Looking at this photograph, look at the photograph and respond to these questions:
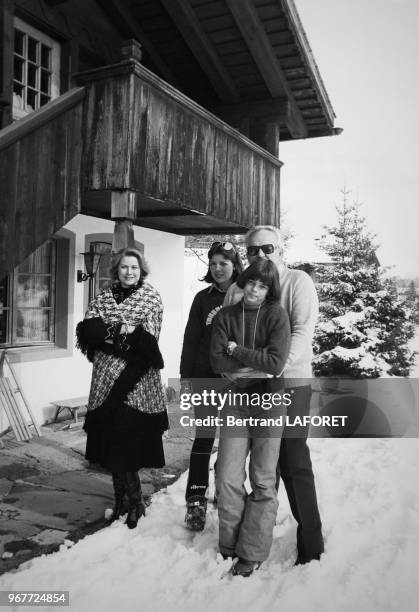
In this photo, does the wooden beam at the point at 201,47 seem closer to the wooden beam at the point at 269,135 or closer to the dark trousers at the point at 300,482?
the wooden beam at the point at 269,135

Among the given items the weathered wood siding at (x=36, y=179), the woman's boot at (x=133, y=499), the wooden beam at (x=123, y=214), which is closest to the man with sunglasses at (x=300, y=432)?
the woman's boot at (x=133, y=499)

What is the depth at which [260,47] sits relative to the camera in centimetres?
746

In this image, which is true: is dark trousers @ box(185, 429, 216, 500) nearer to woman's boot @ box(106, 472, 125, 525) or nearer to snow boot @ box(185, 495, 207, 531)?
snow boot @ box(185, 495, 207, 531)

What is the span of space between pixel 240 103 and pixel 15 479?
644cm

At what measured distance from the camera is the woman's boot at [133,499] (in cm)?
342

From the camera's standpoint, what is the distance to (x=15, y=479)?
15.0 ft

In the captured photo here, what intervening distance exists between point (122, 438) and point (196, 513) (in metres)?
0.69

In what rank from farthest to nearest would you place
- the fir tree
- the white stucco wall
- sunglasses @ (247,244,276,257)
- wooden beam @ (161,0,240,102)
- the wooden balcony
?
the fir tree → wooden beam @ (161,0,240,102) → the white stucco wall → the wooden balcony → sunglasses @ (247,244,276,257)

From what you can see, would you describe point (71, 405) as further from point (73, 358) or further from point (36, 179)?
point (36, 179)

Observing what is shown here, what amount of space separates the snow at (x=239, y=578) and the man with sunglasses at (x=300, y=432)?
6.3 inches

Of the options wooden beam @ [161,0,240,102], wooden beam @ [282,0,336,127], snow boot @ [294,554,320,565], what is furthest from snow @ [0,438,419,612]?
wooden beam @ [161,0,240,102]

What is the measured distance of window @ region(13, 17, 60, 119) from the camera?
246 inches

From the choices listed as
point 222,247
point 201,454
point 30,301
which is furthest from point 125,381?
point 30,301

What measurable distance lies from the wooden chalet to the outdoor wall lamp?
14 cm
